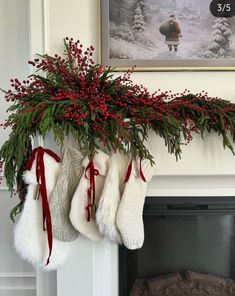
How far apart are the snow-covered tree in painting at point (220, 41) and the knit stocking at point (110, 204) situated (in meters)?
0.64

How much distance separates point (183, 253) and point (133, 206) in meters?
0.46

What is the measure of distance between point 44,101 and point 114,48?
434 mm

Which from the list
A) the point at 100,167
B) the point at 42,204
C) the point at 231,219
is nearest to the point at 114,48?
the point at 100,167

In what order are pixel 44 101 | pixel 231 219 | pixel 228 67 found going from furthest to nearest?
pixel 231 219
pixel 228 67
pixel 44 101

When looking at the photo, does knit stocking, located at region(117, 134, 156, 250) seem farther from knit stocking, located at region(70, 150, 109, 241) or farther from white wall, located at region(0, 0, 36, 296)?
white wall, located at region(0, 0, 36, 296)

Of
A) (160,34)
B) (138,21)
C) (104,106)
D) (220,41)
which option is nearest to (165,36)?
(160,34)

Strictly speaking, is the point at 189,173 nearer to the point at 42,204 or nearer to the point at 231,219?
the point at 231,219

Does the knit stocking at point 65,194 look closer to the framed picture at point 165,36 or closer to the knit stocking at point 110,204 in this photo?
the knit stocking at point 110,204

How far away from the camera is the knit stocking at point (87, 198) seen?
140cm

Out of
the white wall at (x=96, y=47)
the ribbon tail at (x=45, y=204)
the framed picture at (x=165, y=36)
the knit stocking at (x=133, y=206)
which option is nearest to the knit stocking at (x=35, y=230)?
the ribbon tail at (x=45, y=204)

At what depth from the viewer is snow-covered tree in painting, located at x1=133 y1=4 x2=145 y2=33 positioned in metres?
1.54

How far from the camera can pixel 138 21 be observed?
1542 mm

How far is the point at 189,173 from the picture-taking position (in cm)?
150

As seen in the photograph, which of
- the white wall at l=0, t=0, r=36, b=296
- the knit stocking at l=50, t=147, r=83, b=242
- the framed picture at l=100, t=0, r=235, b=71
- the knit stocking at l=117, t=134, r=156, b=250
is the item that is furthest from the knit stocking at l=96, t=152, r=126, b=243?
the white wall at l=0, t=0, r=36, b=296
